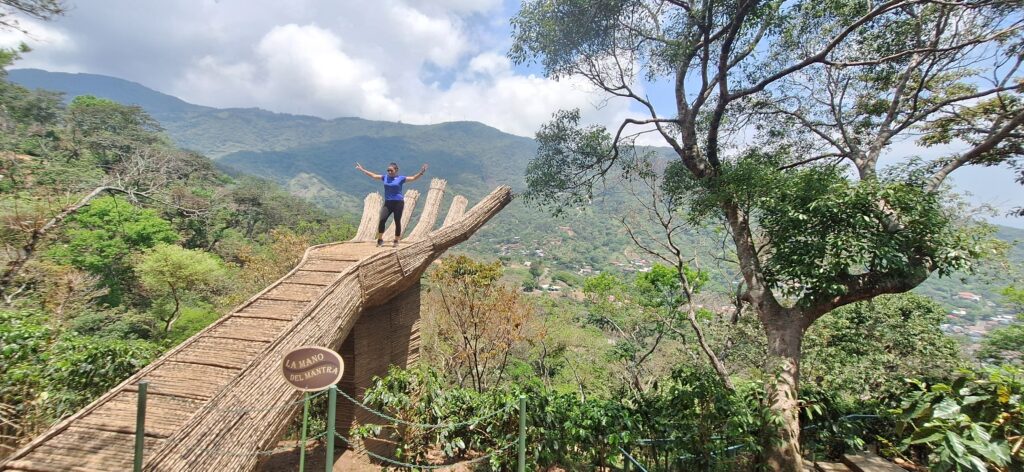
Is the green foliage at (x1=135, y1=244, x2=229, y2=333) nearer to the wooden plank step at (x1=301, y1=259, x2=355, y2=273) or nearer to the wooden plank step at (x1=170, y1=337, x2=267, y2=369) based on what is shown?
the wooden plank step at (x1=301, y1=259, x2=355, y2=273)

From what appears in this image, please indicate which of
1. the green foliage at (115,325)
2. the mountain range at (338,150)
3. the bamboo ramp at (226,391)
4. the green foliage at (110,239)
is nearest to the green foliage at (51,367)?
the bamboo ramp at (226,391)

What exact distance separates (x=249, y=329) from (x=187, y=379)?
0.69 meters

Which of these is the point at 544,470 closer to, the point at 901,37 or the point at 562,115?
the point at 562,115

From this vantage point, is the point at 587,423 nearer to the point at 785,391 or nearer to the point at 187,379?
the point at 785,391

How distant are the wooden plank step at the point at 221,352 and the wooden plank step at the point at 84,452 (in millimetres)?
808

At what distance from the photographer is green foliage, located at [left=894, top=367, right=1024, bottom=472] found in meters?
3.01

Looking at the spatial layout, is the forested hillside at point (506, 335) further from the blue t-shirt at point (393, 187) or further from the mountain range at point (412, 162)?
the mountain range at point (412, 162)

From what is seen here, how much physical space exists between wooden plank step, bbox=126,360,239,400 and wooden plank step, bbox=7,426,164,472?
446 mm

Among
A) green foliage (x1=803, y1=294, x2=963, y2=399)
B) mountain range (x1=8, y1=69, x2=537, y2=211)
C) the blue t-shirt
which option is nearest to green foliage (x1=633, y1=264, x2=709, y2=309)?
green foliage (x1=803, y1=294, x2=963, y2=399)

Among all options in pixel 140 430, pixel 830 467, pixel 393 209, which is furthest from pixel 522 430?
pixel 393 209

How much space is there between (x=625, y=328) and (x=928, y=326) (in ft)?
20.2

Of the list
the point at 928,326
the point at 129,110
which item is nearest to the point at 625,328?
the point at 928,326

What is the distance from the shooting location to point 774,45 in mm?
6266

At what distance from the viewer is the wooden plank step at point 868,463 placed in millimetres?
4062
